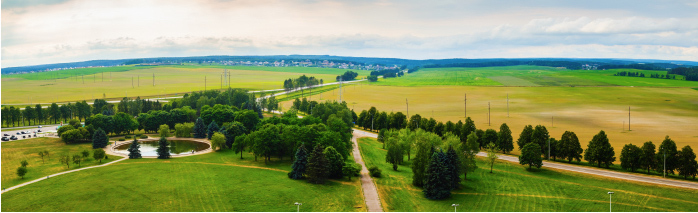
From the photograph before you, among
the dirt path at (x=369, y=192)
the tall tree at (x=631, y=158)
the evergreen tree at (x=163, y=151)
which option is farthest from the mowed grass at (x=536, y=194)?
the evergreen tree at (x=163, y=151)

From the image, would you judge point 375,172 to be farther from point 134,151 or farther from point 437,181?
point 134,151

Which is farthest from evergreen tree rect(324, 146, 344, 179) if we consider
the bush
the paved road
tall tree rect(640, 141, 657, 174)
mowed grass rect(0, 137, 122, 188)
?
tall tree rect(640, 141, 657, 174)

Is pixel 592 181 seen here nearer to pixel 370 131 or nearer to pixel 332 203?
pixel 332 203

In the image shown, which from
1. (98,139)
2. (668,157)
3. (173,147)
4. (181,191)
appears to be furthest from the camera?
(173,147)

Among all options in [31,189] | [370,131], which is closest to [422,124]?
[370,131]

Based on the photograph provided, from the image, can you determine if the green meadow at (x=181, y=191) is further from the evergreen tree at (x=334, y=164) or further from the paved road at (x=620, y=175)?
the paved road at (x=620, y=175)

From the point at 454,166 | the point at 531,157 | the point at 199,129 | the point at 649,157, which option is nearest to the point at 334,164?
the point at 454,166
